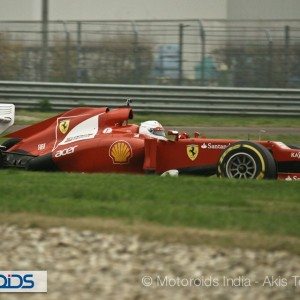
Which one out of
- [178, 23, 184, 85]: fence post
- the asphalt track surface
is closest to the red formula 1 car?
the asphalt track surface

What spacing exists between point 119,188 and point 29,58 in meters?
15.1

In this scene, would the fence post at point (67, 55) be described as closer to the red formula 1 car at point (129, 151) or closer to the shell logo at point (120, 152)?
the red formula 1 car at point (129, 151)

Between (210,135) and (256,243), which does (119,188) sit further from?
(210,135)

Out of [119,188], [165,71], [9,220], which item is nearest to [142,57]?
[165,71]

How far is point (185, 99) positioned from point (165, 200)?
13.8 meters

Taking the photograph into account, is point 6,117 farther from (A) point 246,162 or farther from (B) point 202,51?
(B) point 202,51

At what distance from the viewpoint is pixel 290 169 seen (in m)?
11.9

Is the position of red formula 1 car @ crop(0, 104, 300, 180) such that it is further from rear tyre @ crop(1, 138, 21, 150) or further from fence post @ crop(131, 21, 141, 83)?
fence post @ crop(131, 21, 141, 83)

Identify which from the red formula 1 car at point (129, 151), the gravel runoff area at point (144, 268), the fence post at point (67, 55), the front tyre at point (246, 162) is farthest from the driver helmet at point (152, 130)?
the fence post at point (67, 55)

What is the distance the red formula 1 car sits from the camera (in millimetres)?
11680

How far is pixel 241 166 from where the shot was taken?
11.7 m

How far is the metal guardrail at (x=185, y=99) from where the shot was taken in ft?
75.8

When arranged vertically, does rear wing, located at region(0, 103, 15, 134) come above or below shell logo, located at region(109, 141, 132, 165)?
above

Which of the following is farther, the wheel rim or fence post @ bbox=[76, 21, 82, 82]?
fence post @ bbox=[76, 21, 82, 82]
